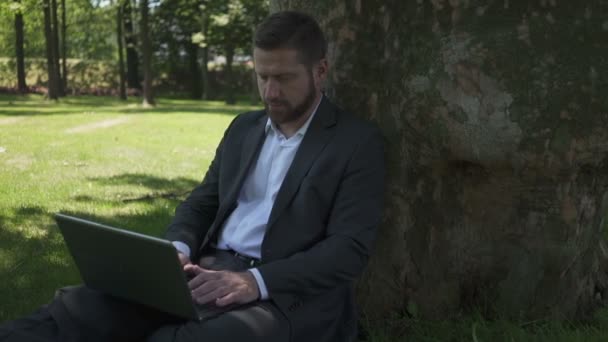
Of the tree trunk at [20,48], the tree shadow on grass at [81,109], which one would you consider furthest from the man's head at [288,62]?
the tree trunk at [20,48]

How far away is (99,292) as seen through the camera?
293cm

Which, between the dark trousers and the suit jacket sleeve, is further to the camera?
the suit jacket sleeve

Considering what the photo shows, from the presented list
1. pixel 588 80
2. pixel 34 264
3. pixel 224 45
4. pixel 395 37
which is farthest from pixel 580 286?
pixel 224 45

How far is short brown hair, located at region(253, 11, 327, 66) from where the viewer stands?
9.95ft

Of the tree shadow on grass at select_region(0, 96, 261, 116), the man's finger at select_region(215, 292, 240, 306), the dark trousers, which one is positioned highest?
the man's finger at select_region(215, 292, 240, 306)

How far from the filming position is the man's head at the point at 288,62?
3.04 metres

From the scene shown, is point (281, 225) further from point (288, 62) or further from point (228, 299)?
point (288, 62)

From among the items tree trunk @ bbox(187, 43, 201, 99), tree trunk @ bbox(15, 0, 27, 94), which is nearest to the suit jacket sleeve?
tree trunk @ bbox(15, 0, 27, 94)

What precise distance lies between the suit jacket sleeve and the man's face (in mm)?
315

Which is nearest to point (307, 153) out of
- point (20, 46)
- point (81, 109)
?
point (81, 109)

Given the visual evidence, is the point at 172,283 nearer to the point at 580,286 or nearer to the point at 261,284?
the point at 261,284

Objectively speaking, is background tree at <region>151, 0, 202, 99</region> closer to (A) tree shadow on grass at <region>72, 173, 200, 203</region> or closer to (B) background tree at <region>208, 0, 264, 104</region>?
(B) background tree at <region>208, 0, 264, 104</region>

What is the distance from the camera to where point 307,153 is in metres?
3.16

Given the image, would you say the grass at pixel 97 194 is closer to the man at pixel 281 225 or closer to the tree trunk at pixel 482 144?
the tree trunk at pixel 482 144
